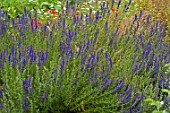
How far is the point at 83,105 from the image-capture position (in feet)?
7.94

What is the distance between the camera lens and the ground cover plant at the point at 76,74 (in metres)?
2.23

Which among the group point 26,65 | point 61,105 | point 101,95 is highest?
point 26,65

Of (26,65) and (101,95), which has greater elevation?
(26,65)

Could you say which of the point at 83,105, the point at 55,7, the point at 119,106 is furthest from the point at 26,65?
the point at 55,7

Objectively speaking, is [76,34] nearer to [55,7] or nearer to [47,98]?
[47,98]

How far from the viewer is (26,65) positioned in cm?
239

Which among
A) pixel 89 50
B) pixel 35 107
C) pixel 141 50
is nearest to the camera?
pixel 35 107

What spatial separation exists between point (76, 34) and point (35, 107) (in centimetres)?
80

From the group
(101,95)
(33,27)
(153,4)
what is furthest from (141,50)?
(153,4)

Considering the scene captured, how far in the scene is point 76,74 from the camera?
234 centimetres

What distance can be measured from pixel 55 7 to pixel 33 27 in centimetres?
225

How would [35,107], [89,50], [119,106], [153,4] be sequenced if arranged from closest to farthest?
[35,107] → [119,106] → [89,50] → [153,4]

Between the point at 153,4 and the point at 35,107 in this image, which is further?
the point at 153,4

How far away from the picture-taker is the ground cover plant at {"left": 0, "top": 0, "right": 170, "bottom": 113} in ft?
7.32
